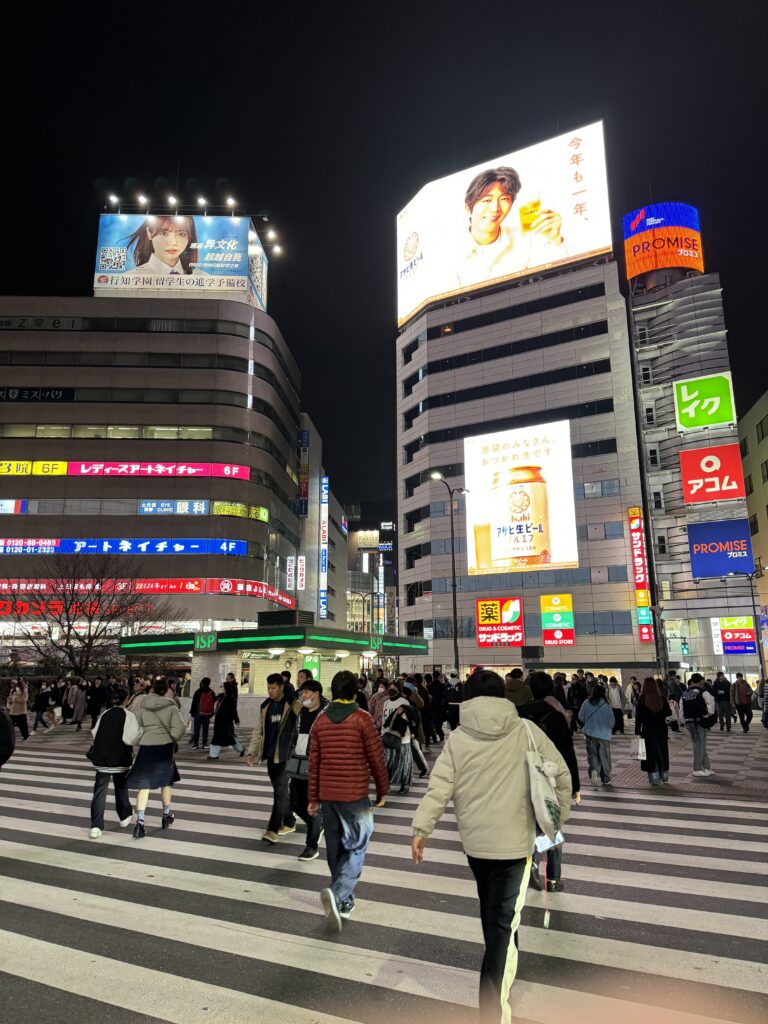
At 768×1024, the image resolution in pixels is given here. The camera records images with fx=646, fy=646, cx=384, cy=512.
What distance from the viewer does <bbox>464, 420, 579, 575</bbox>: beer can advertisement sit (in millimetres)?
49906

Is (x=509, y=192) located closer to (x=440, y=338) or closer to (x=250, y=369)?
(x=440, y=338)

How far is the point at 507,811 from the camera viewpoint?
359 centimetres

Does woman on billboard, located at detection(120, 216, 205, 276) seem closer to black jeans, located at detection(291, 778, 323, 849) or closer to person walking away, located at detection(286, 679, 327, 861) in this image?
person walking away, located at detection(286, 679, 327, 861)

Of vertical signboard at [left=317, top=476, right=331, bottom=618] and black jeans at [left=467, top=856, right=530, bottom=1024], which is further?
vertical signboard at [left=317, top=476, right=331, bottom=618]

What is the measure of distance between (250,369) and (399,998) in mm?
65550

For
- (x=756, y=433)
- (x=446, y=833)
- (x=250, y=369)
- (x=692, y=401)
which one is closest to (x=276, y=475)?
(x=250, y=369)

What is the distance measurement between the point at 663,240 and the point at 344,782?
224ft

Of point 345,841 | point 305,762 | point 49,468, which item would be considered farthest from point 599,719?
point 49,468

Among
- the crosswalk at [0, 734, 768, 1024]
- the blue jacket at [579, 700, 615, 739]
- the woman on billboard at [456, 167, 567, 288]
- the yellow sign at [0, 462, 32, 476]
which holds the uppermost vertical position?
the woman on billboard at [456, 167, 567, 288]

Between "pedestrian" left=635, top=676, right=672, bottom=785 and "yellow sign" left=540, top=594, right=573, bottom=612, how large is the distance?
39.9 meters

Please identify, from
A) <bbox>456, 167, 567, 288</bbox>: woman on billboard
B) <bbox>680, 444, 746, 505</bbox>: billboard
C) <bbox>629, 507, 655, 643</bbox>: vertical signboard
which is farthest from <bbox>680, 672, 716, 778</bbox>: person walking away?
<bbox>456, 167, 567, 288</bbox>: woman on billboard

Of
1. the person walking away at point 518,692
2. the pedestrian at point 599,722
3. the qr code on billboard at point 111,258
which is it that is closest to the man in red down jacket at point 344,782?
the person walking away at point 518,692

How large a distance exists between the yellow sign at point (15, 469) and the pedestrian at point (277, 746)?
60.6m

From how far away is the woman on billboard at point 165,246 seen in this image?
6800 centimetres
